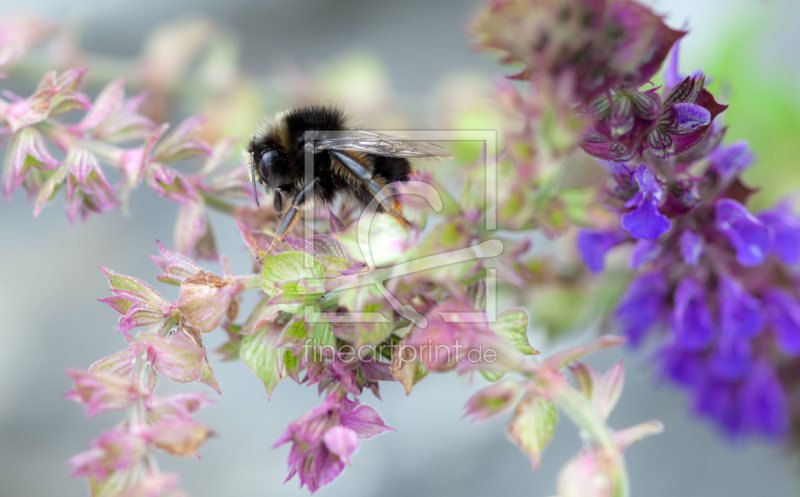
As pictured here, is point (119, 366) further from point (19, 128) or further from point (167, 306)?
point (19, 128)

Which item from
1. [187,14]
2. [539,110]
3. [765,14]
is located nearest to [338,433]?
[539,110]

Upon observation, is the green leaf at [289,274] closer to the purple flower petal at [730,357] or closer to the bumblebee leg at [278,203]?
the bumblebee leg at [278,203]

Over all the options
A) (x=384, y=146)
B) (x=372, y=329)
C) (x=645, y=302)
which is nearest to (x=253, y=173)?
(x=384, y=146)

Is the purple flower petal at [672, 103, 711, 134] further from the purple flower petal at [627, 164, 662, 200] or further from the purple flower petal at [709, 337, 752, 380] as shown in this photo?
the purple flower petal at [709, 337, 752, 380]

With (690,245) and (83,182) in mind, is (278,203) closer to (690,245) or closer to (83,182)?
(83,182)

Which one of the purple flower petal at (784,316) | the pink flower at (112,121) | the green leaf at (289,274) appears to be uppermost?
the pink flower at (112,121)

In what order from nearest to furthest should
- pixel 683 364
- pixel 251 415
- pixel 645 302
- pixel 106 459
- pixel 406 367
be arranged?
pixel 106 459 < pixel 406 367 < pixel 645 302 < pixel 683 364 < pixel 251 415

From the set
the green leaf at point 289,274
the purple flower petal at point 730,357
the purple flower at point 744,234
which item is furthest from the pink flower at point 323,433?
the purple flower petal at point 730,357
